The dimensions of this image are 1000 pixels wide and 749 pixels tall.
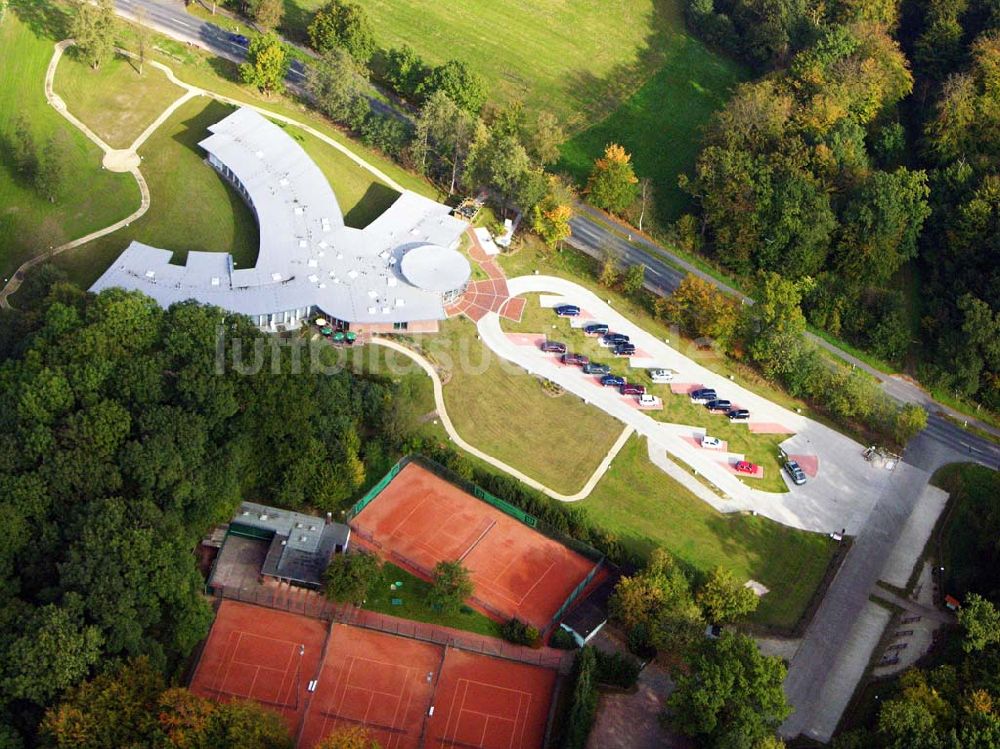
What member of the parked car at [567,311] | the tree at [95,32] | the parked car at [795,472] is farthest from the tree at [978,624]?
the tree at [95,32]

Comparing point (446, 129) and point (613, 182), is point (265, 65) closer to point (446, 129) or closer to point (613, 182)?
point (446, 129)

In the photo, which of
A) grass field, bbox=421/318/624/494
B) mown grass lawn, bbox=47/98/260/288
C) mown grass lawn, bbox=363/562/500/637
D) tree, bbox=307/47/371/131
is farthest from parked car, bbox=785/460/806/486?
tree, bbox=307/47/371/131

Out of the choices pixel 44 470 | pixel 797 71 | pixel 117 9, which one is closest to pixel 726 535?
pixel 44 470

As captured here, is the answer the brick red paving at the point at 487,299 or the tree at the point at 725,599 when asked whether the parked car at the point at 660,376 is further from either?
the tree at the point at 725,599

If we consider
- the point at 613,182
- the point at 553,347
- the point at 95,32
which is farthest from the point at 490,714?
the point at 95,32

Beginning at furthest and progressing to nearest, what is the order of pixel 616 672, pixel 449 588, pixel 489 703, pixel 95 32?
pixel 95 32 → pixel 449 588 → pixel 616 672 → pixel 489 703

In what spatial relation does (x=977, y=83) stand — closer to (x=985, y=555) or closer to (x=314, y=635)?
(x=985, y=555)

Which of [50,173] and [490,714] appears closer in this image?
[490,714]
